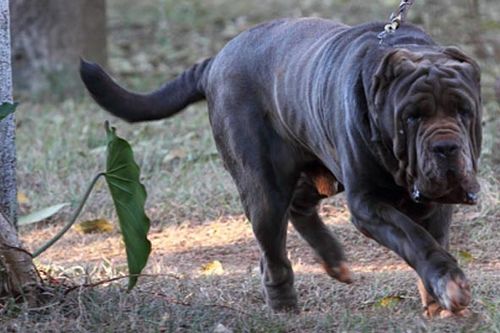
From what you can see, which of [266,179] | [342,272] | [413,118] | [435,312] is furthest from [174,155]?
[413,118]

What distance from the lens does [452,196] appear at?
4035 millimetres

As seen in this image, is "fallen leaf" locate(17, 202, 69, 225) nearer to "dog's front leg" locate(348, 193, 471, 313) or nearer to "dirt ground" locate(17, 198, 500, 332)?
"dirt ground" locate(17, 198, 500, 332)

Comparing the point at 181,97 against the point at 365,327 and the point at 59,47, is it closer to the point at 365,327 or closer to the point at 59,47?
the point at 365,327

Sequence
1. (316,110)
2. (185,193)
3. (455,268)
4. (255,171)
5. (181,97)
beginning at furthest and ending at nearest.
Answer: (185,193)
(181,97)
(255,171)
(316,110)
(455,268)

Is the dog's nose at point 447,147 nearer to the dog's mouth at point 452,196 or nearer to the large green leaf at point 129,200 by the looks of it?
the dog's mouth at point 452,196

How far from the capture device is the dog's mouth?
13.1 ft

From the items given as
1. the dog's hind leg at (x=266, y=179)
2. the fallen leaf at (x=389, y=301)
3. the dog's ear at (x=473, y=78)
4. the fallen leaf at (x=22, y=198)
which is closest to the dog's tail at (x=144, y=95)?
the dog's hind leg at (x=266, y=179)

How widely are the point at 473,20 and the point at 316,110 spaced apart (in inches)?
219

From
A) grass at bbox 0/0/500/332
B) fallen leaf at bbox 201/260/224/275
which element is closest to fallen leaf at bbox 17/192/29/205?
grass at bbox 0/0/500/332

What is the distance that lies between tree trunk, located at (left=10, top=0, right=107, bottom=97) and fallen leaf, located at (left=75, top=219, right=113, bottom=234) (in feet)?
10.2

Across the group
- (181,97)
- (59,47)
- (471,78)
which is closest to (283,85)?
(181,97)

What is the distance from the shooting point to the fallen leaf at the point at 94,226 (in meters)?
6.64

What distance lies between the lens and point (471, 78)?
4125 millimetres

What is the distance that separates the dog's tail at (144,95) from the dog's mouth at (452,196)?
162 centimetres
